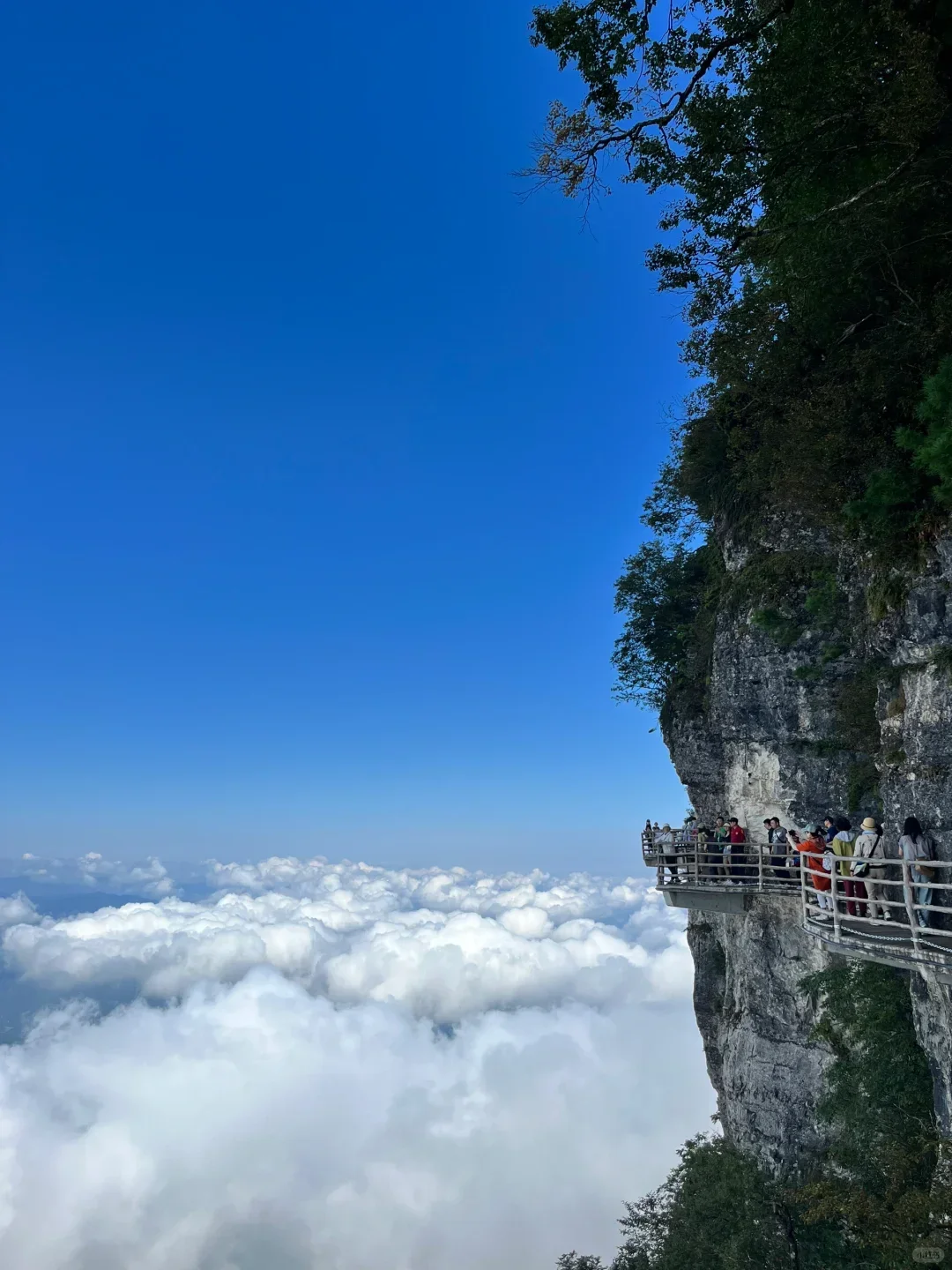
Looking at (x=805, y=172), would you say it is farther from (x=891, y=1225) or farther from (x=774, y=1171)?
(x=774, y=1171)

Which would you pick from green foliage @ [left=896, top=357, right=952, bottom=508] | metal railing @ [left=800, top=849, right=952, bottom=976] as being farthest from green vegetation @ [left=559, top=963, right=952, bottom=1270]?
green foliage @ [left=896, top=357, right=952, bottom=508]

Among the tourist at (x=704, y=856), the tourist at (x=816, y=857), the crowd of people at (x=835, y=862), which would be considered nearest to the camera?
the crowd of people at (x=835, y=862)

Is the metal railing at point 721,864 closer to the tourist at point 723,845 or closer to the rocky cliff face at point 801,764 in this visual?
the tourist at point 723,845

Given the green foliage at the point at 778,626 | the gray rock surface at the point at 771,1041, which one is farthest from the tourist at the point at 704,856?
the green foliage at the point at 778,626

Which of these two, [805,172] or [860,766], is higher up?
[805,172]

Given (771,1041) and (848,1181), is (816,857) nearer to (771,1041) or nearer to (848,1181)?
(848,1181)

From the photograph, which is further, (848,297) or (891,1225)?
(848,297)

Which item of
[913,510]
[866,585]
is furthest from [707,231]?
[866,585]
